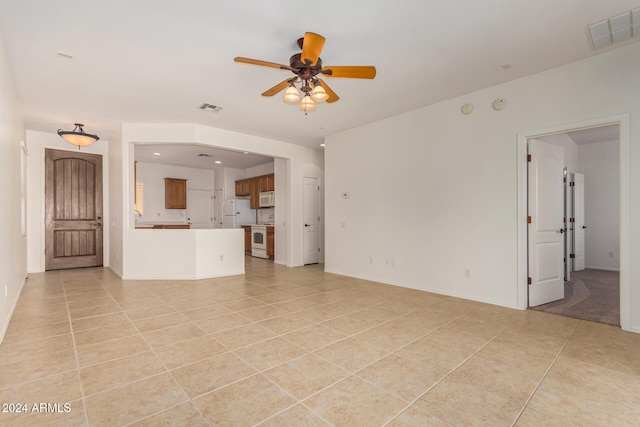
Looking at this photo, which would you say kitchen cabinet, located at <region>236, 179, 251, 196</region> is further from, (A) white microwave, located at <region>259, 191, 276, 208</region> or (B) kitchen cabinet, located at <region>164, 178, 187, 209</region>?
(B) kitchen cabinet, located at <region>164, 178, 187, 209</region>

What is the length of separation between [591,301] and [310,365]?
4.15m

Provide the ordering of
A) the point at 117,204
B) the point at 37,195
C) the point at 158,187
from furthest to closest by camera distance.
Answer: the point at 158,187, the point at 37,195, the point at 117,204

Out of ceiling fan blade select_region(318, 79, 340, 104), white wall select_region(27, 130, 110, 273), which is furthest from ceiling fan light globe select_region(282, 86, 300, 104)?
white wall select_region(27, 130, 110, 273)

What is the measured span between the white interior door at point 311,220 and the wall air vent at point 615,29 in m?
5.43

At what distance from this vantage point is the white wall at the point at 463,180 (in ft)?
10.6

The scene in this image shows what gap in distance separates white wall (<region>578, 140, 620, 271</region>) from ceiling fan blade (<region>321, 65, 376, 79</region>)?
7092mm

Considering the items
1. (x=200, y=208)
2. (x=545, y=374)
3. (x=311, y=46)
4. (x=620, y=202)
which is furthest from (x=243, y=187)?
(x=545, y=374)

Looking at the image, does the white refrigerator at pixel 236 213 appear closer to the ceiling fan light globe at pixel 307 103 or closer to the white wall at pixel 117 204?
the white wall at pixel 117 204

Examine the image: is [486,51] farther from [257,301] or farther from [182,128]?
[182,128]

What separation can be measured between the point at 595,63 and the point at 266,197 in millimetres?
7124

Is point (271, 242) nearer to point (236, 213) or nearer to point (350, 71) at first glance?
point (236, 213)

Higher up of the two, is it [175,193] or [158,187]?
[158,187]

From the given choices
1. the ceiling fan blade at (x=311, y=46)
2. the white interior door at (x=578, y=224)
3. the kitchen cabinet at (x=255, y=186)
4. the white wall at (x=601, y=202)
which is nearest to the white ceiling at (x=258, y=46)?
the ceiling fan blade at (x=311, y=46)

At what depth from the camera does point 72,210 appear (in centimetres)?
664
